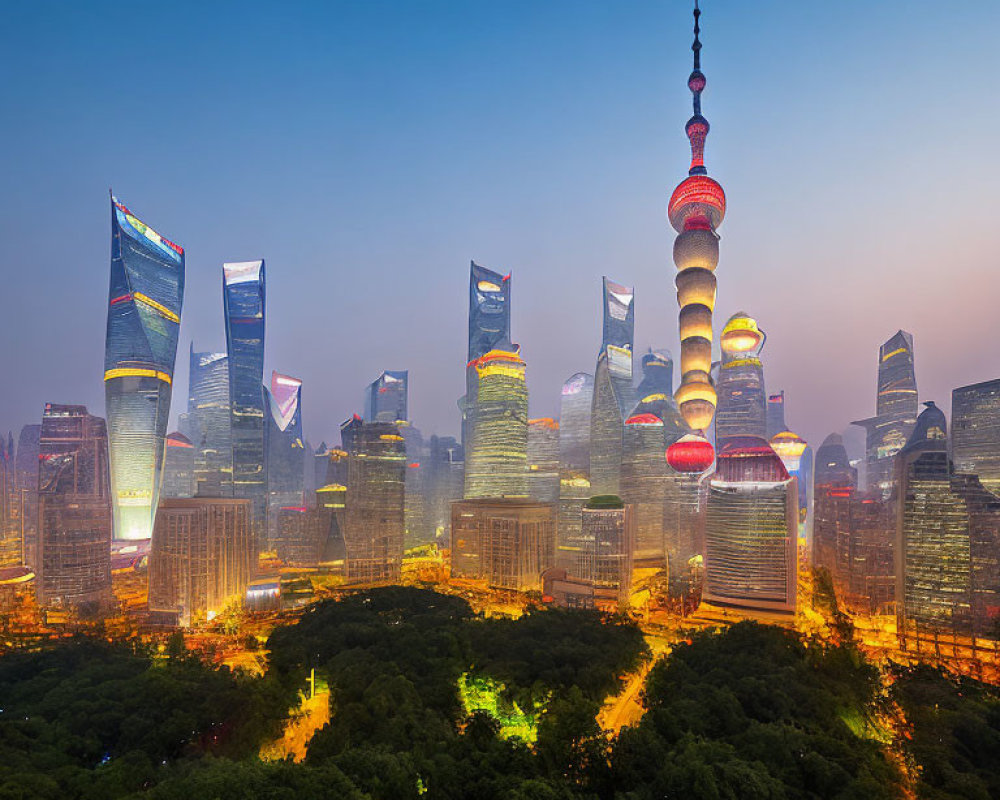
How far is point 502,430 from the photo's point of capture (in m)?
171

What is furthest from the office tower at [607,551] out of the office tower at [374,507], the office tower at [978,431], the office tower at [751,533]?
the office tower at [978,431]

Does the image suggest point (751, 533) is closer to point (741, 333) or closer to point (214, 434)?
point (741, 333)

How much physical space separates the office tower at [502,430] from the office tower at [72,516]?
10176cm

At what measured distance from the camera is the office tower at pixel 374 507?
12519 centimetres

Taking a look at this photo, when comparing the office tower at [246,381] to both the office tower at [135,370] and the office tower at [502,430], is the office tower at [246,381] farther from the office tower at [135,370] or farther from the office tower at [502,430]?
the office tower at [502,430]

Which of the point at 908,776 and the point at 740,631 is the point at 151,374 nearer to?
the point at 740,631

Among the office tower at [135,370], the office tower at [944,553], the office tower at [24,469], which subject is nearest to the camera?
the office tower at [944,553]

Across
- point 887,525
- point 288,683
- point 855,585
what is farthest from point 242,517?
point 887,525

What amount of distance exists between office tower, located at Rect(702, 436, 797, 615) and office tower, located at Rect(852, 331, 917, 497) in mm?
117460

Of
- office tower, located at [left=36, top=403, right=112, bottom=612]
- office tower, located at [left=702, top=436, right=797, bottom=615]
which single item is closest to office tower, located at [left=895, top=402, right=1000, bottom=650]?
office tower, located at [left=702, top=436, right=797, bottom=615]

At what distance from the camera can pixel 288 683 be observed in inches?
1998

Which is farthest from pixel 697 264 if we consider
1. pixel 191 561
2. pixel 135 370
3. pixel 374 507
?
pixel 135 370

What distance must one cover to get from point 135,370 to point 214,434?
75.7 meters

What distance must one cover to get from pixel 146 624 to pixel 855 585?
446 ft
